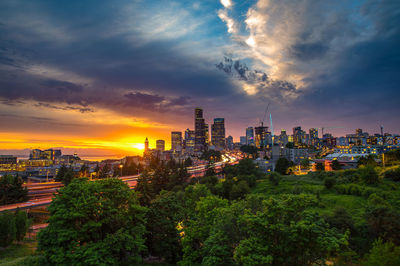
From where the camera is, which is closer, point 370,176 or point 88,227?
point 88,227

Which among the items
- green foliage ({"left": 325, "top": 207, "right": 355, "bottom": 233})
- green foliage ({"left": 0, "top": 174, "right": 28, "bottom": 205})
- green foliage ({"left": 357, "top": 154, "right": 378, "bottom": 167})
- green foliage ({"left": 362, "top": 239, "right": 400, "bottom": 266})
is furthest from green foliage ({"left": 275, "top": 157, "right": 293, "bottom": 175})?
green foliage ({"left": 0, "top": 174, "right": 28, "bottom": 205})

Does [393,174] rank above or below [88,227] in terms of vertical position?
above

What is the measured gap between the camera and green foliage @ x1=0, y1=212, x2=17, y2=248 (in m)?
31.9

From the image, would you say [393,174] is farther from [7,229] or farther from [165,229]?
[7,229]

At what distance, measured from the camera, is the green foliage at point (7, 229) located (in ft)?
105

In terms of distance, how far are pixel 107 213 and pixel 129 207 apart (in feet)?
10.8

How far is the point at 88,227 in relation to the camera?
812 inches

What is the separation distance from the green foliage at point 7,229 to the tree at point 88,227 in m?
18.7

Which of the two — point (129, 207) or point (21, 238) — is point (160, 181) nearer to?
point (21, 238)

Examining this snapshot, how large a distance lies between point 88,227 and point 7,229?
72.5 ft

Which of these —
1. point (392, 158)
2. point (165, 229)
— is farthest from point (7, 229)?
point (392, 158)

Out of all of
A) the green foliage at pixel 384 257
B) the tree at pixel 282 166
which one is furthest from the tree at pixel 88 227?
the tree at pixel 282 166

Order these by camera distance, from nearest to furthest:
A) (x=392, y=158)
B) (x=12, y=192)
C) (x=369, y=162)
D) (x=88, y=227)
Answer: (x=88, y=227) < (x=12, y=192) < (x=369, y=162) < (x=392, y=158)

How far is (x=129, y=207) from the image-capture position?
25031 mm
